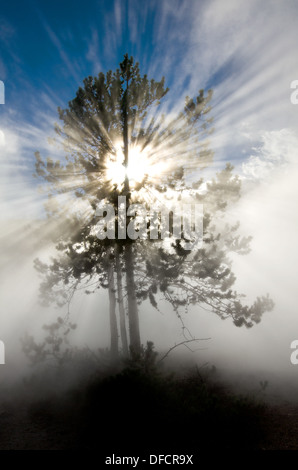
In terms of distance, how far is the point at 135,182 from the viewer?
9594mm

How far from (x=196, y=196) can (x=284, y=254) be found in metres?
Result: 39.4
